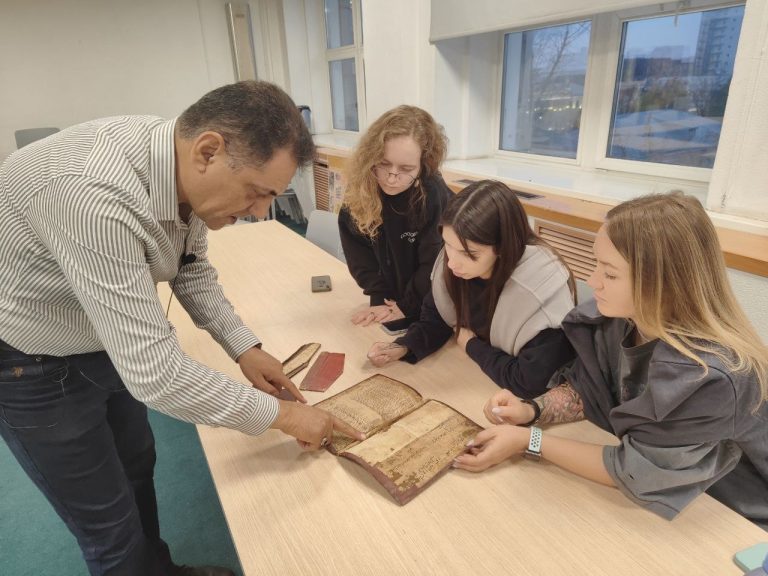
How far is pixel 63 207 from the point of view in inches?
28.5

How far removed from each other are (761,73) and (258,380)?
5.53 ft

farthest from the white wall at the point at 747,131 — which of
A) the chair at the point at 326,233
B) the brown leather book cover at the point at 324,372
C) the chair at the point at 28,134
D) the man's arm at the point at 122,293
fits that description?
the chair at the point at 28,134

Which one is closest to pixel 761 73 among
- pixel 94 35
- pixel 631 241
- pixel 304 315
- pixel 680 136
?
pixel 680 136

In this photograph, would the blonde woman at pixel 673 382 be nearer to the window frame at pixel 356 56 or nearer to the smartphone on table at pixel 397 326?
the smartphone on table at pixel 397 326

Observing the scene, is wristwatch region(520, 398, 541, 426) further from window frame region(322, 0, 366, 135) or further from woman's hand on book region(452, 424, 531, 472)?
window frame region(322, 0, 366, 135)

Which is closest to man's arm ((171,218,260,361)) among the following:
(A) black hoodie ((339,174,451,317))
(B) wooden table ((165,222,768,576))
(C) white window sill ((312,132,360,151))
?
(B) wooden table ((165,222,768,576))

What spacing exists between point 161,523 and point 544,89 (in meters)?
2.71

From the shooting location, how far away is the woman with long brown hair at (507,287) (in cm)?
116

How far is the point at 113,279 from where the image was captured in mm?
749

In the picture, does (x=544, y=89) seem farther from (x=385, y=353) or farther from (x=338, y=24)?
(x=338, y=24)

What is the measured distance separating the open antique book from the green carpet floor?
81cm

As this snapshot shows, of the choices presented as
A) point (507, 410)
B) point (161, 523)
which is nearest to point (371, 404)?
point (507, 410)

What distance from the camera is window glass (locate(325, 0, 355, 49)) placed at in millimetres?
4391

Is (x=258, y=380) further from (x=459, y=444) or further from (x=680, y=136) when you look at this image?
(x=680, y=136)
